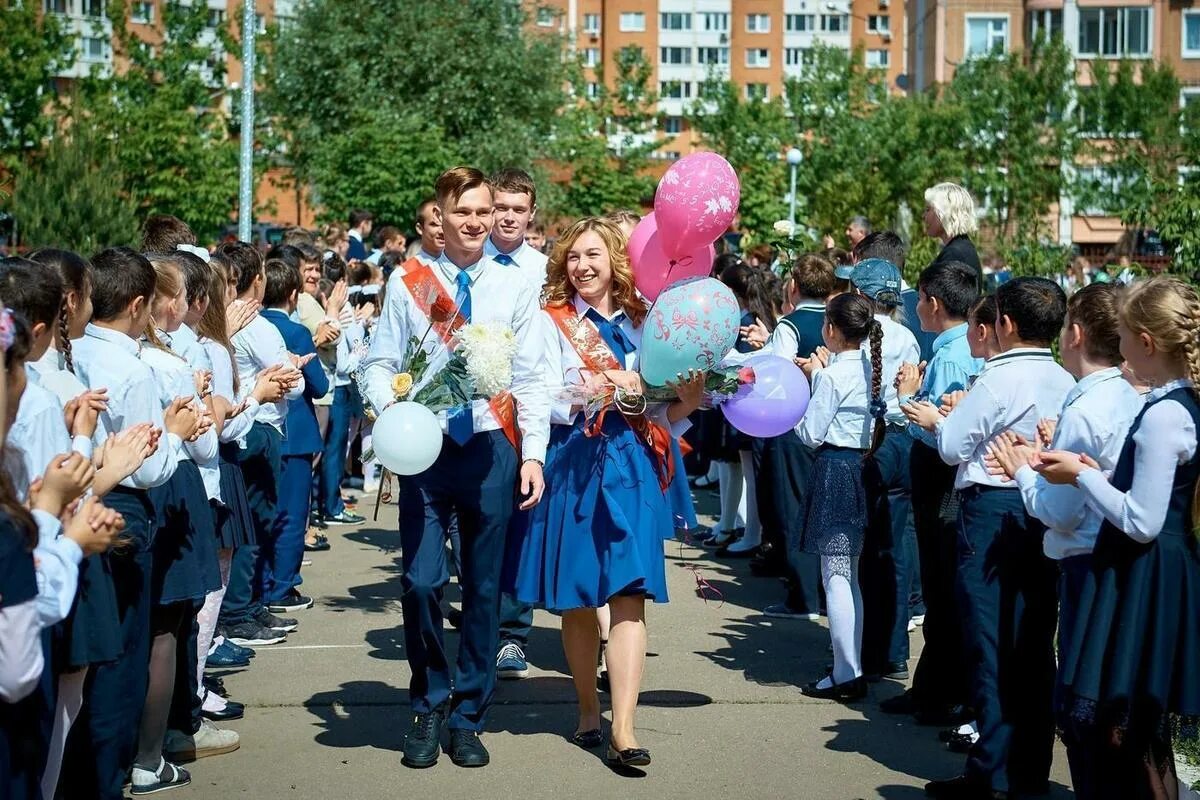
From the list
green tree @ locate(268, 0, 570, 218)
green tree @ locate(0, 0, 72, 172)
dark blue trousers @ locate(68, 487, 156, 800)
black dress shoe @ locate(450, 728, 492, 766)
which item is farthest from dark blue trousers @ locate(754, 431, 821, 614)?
green tree @ locate(0, 0, 72, 172)

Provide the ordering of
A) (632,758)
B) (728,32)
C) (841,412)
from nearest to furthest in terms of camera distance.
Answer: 1. (632,758)
2. (841,412)
3. (728,32)

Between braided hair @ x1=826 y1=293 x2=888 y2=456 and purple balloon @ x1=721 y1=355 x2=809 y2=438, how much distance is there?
3.93 ft

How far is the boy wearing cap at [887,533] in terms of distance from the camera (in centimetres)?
764

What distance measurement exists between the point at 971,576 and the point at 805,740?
1.19 metres

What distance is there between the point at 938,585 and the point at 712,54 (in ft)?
303

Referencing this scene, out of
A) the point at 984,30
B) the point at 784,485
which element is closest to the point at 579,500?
the point at 784,485

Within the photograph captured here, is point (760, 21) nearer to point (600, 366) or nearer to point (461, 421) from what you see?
point (600, 366)

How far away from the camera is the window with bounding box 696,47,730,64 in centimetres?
9575

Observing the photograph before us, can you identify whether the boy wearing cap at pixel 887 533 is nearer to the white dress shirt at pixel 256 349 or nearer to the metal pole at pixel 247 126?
the white dress shirt at pixel 256 349

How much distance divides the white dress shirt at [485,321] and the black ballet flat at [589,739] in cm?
124

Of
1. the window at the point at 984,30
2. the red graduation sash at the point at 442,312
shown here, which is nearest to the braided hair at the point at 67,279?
the red graduation sash at the point at 442,312

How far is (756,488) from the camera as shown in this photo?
10.8 m

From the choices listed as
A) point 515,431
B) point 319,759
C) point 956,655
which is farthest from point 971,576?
point 319,759

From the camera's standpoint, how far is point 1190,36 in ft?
192
